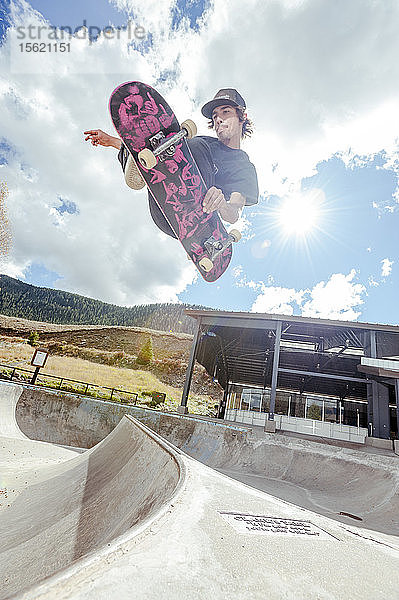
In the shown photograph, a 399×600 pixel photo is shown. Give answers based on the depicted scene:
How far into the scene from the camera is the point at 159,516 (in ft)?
5.65

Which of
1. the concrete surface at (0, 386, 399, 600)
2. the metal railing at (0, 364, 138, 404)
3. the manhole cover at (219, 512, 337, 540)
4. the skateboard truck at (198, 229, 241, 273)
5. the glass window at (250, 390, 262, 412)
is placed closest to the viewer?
the concrete surface at (0, 386, 399, 600)

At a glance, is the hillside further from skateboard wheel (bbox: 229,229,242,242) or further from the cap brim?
the cap brim

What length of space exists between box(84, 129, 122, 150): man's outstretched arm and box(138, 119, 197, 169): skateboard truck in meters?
0.40

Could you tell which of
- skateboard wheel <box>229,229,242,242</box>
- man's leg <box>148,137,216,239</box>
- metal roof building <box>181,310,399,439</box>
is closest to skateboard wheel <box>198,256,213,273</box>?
skateboard wheel <box>229,229,242,242</box>

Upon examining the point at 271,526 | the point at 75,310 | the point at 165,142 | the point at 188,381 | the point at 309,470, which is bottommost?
the point at 309,470

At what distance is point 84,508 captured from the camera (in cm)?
294

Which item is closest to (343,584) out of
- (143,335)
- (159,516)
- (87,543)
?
(159,516)

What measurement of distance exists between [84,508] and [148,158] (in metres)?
4.40

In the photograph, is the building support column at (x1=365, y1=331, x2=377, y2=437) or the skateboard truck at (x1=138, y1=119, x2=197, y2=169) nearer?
the skateboard truck at (x1=138, y1=119, x2=197, y2=169)

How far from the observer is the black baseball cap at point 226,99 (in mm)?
5199

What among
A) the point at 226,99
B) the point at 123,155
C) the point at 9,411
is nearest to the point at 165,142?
the point at 123,155

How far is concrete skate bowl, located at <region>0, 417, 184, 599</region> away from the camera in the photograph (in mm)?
1980

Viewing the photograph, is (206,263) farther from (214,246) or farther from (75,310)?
(75,310)

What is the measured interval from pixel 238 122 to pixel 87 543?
600 centimetres
